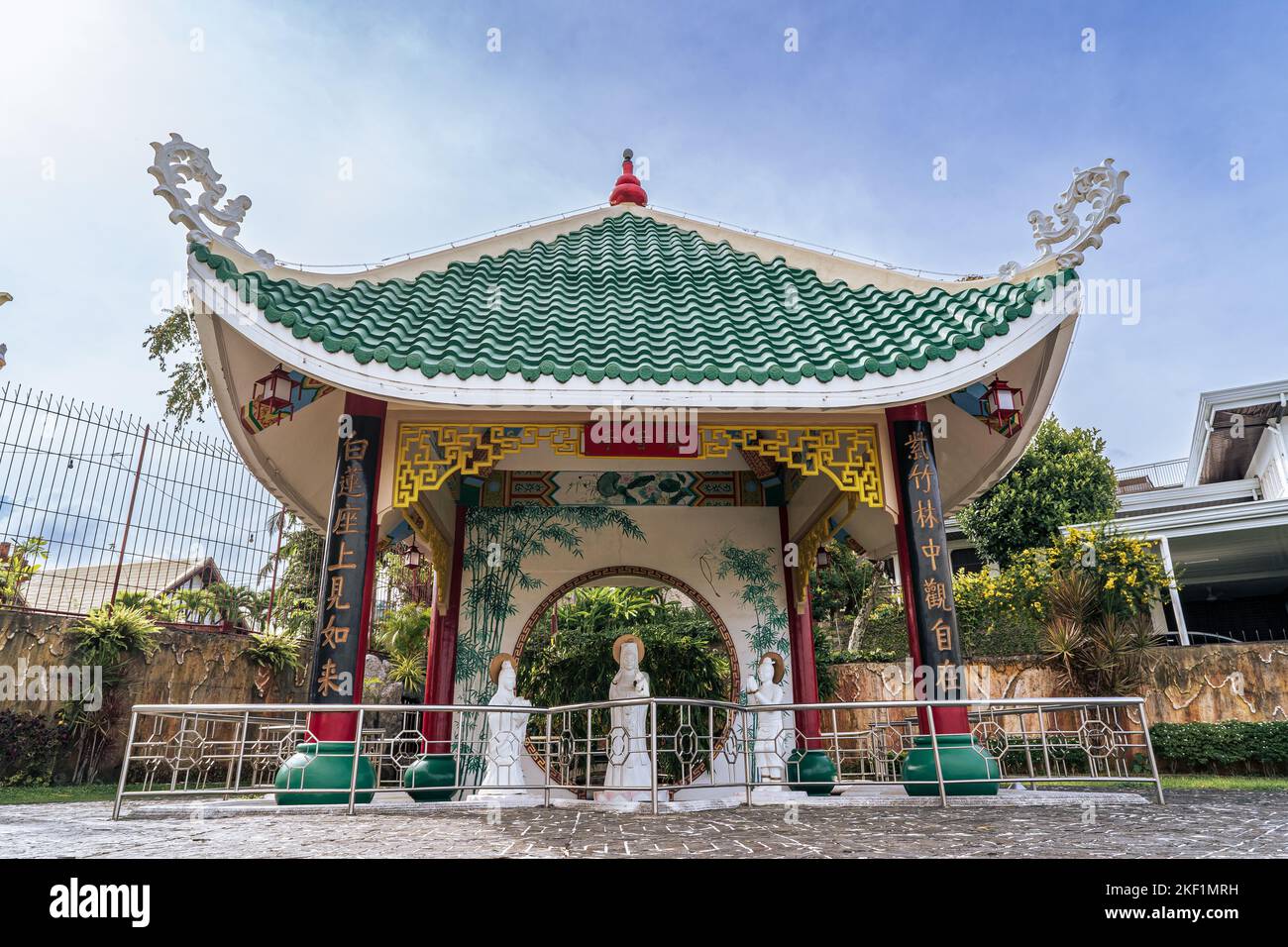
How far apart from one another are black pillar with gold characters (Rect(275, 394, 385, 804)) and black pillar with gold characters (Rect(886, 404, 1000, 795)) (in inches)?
172

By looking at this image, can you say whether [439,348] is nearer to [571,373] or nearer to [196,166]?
[571,373]

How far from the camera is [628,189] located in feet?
36.5

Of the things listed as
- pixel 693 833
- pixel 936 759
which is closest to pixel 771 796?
pixel 936 759

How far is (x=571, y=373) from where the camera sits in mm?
6703

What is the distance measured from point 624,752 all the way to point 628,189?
770 cm

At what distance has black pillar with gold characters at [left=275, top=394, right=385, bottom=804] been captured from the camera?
5.94m

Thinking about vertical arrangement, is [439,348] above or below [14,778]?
above
